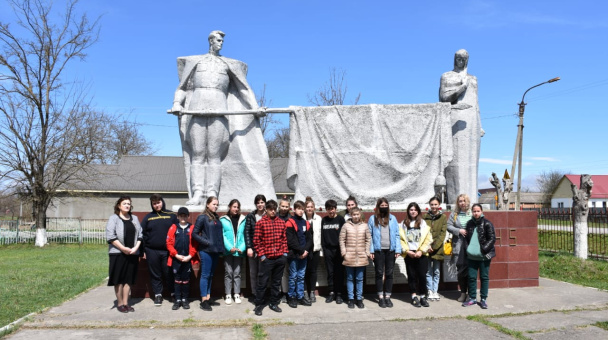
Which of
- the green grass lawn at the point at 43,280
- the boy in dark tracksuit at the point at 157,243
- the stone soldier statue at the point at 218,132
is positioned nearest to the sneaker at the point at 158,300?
the boy in dark tracksuit at the point at 157,243

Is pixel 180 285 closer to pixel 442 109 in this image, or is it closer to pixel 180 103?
pixel 180 103

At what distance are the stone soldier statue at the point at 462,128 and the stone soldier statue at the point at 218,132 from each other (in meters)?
3.01

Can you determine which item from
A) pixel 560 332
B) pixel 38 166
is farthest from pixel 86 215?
pixel 560 332

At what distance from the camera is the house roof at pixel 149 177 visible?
2864 centimetres

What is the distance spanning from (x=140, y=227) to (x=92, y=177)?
691 inches

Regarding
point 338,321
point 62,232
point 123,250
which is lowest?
point 62,232

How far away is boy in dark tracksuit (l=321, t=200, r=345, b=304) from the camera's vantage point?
620cm

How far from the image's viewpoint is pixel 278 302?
602cm

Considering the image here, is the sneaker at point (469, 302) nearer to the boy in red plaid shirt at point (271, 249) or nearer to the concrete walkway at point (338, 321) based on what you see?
the concrete walkway at point (338, 321)

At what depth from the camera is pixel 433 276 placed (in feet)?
21.1

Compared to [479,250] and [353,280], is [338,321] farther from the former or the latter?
[479,250]

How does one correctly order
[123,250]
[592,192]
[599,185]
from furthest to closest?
[599,185] → [592,192] → [123,250]

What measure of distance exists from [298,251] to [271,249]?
1.15 feet

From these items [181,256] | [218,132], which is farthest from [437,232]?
[218,132]
